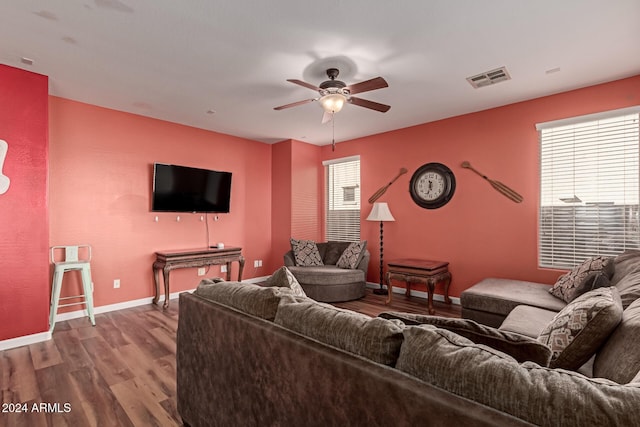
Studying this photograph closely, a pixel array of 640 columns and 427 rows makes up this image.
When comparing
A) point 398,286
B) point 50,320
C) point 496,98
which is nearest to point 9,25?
point 50,320

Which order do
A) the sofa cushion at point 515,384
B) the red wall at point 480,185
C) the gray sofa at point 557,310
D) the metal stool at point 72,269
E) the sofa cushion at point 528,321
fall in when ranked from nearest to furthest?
1. the sofa cushion at point 515,384
2. the gray sofa at point 557,310
3. the sofa cushion at point 528,321
4. the metal stool at point 72,269
5. the red wall at point 480,185

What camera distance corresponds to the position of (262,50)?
274 cm

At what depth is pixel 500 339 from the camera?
3.65 feet

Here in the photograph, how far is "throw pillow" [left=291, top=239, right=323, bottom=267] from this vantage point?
5172mm

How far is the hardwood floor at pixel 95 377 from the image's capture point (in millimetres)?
2006

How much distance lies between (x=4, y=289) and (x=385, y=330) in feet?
12.1

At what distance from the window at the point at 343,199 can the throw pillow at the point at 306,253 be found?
87cm

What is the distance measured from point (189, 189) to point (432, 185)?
3700mm

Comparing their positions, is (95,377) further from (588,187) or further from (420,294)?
(588,187)

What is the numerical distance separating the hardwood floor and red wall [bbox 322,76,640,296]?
143 inches

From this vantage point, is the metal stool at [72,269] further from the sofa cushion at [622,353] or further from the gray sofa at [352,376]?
the sofa cushion at [622,353]

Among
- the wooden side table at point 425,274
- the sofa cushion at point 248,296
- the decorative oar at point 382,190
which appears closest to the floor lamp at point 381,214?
the decorative oar at point 382,190

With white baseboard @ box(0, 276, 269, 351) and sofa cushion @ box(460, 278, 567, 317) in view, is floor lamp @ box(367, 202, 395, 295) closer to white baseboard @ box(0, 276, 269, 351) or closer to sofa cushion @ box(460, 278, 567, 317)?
sofa cushion @ box(460, 278, 567, 317)

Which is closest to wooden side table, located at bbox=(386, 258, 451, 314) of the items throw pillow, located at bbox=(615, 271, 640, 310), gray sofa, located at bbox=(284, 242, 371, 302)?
gray sofa, located at bbox=(284, 242, 371, 302)
